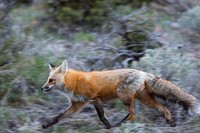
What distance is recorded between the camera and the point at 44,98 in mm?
8898

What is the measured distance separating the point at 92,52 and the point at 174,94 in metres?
3.20

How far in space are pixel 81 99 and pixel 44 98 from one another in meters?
1.31

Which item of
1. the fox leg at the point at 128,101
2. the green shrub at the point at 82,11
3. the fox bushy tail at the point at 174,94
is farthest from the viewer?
the green shrub at the point at 82,11

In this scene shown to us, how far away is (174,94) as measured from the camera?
7.58m

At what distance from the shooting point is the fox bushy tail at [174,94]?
747 centimetres

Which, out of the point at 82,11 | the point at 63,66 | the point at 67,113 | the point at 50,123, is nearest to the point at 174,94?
the point at 67,113

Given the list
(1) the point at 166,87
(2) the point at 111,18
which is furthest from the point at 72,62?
(2) the point at 111,18

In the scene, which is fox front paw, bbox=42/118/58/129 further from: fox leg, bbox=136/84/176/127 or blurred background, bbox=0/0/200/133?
fox leg, bbox=136/84/176/127

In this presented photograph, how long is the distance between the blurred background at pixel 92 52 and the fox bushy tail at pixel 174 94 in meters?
0.17

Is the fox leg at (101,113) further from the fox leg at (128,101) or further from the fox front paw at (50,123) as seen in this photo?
the fox front paw at (50,123)

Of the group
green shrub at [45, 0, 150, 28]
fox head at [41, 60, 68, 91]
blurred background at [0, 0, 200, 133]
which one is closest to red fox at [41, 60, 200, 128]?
fox head at [41, 60, 68, 91]

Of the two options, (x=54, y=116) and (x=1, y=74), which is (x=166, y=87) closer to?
(x=54, y=116)

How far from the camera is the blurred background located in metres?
8.00

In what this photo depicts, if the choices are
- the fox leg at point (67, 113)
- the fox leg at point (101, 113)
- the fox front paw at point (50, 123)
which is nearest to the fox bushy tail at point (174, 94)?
the fox leg at point (101, 113)
